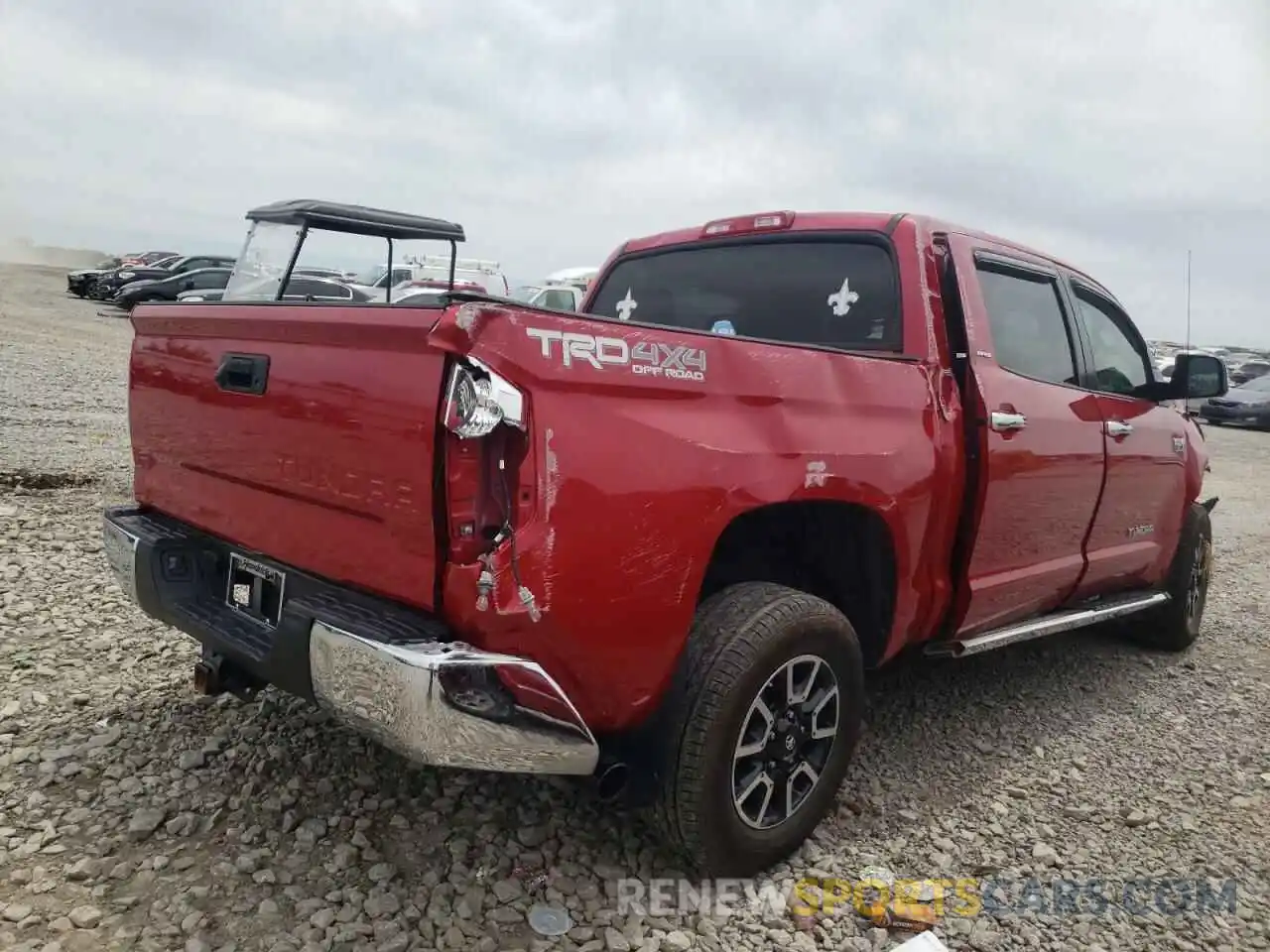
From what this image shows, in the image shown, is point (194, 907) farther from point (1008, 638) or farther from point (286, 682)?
point (1008, 638)

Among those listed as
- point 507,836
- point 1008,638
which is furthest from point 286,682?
point 1008,638

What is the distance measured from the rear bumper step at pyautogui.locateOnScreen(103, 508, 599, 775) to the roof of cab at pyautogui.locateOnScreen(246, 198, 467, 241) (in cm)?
178

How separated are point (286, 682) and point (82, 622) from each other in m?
2.37

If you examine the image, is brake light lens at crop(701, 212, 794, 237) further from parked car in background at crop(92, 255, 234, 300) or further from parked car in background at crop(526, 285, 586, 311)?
parked car in background at crop(92, 255, 234, 300)

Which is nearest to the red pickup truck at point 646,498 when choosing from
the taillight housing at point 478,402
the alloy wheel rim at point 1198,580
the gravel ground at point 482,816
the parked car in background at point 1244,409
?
the taillight housing at point 478,402

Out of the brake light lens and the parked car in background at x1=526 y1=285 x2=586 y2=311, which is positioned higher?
the parked car in background at x1=526 y1=285 x2=586 y2=311

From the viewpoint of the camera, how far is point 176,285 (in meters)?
23.9

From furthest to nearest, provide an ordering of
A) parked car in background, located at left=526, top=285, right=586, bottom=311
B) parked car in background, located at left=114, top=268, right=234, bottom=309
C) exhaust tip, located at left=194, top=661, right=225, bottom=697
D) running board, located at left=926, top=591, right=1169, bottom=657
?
1. parked car in background, located at left=114, top=268, right=234, bottom=309
2. parked car in background, located at left=526, top=285, right=586, bottom=311
3. running board, located at left=926, top=591, right=1169, bottom=657
4. exhaust tip, located at left=194, top=661, right=225, bottom=697

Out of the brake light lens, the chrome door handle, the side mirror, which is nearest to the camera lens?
the chrome door handle

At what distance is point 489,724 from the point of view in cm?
209

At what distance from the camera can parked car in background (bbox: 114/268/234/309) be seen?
2355 cm

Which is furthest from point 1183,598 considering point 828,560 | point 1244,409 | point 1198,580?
point 1244,409

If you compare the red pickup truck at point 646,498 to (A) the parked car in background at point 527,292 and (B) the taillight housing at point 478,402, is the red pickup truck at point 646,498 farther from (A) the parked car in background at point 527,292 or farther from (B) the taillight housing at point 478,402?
(A) the parked car in background at point 527,292

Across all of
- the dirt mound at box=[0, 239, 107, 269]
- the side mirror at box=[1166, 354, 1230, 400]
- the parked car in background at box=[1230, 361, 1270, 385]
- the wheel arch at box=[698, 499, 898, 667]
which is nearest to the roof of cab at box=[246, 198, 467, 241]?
the wheel arch at box=[698, 499, 898, 667]
